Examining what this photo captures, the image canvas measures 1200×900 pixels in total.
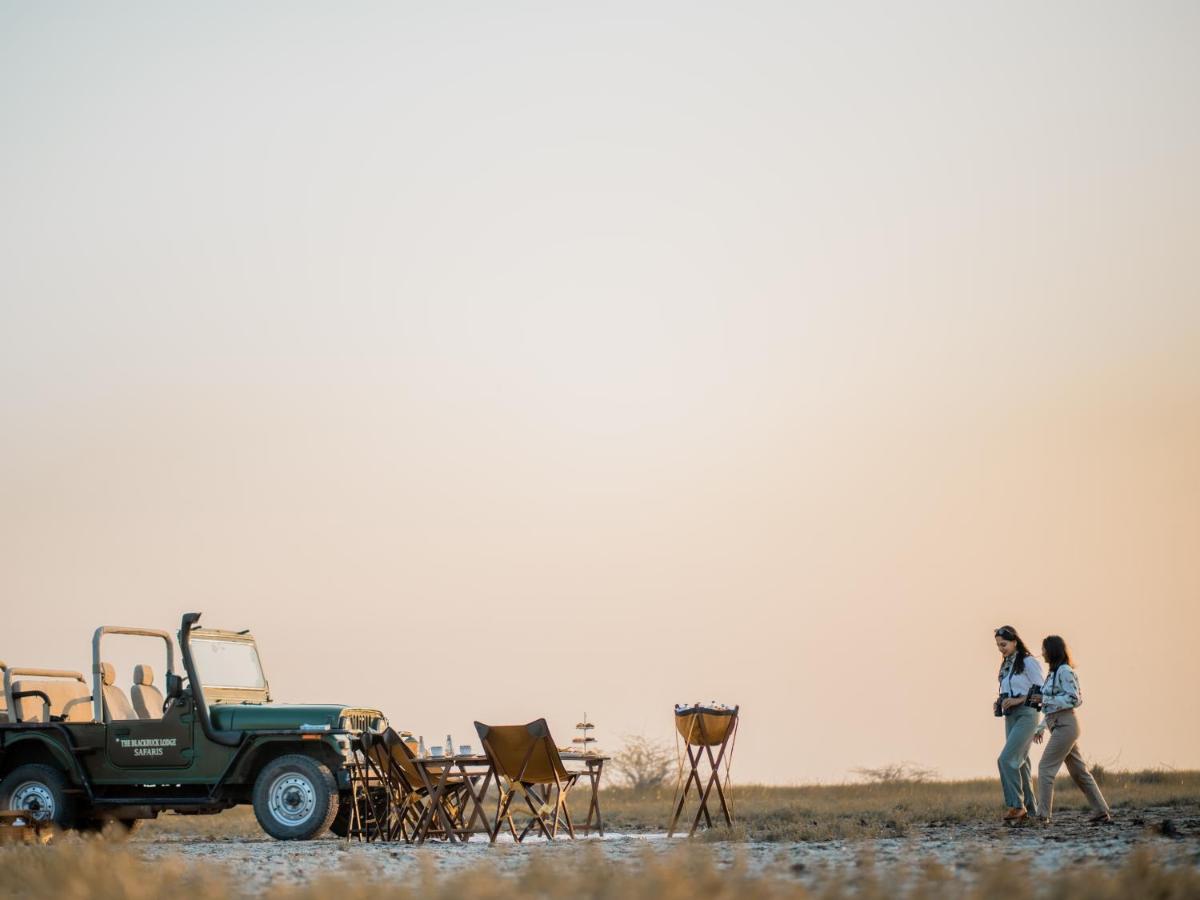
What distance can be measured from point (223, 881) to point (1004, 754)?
6705 mm

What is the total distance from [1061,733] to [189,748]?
7.29 m

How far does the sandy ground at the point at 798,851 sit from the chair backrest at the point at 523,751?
53cm

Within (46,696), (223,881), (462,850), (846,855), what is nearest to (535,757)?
(462,850)

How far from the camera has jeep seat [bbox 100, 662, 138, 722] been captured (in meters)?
13.6

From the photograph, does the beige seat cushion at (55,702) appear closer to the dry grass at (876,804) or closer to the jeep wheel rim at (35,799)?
the jeep wheel rim at (35,799)

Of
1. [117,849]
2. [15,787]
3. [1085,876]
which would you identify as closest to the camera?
[1085,876]

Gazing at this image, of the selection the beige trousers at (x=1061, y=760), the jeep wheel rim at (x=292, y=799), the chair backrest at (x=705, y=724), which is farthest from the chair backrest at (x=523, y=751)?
the beige trousers at (x=1061, y=760)

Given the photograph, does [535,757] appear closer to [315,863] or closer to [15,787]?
[315,863]

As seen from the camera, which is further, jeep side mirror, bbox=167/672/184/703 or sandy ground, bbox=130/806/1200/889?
jeep side mirror, bbox=167/672/184/703

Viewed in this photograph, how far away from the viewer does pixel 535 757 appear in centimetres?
1141

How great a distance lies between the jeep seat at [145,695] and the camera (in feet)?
44.8

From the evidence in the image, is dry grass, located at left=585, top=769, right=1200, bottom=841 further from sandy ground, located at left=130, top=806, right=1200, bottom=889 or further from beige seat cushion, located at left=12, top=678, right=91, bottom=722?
beige seat cushion, located at left=12, top=678, right=91, bottom=722

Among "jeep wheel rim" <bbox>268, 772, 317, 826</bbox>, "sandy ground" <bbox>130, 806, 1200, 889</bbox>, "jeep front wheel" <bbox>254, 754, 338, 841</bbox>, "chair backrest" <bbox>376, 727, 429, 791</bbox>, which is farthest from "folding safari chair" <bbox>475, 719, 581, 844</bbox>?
"jeep wheel rim" <bbox>268, 772, 317, 826</bbox>

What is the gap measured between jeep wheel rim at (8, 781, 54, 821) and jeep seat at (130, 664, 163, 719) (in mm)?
1022
